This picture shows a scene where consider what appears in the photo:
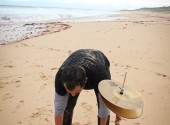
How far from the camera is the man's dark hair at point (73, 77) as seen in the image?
6.77 ft

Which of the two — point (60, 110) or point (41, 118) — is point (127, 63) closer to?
point (41, 118)

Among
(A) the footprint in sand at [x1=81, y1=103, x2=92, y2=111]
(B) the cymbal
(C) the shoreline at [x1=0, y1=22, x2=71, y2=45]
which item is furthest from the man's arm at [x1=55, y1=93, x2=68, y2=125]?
(C) the shoreline at [x1=0, y1=22, x2=71, y2=45]

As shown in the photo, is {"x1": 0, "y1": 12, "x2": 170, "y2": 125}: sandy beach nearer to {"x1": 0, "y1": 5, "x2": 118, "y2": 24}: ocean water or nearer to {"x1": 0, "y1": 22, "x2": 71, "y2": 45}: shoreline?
{"x1": 0, "y1": 22, "x2": 71, "y2": 45}: shoreline

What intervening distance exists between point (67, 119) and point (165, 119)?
6.65ft

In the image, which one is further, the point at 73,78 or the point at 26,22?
the point at 26,22

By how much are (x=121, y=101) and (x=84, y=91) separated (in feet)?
8.43

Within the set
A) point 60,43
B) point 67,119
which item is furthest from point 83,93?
point 60,43

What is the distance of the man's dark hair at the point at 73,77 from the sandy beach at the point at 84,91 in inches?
64.3

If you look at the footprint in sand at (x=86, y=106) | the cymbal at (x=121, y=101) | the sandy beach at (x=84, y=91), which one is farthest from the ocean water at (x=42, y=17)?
the cymbal at (x=121, y=101)

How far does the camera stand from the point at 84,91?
14.6ft

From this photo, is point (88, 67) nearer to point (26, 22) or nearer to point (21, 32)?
point (21, 32)

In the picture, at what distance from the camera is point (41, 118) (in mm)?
3615

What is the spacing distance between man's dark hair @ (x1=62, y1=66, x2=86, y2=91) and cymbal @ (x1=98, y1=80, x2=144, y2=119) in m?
0.21

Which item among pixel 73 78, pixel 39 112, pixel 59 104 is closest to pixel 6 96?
pixel 39 112
